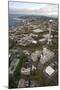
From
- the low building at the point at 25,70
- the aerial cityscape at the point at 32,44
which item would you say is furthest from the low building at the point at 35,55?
the low building at the point at 25,70

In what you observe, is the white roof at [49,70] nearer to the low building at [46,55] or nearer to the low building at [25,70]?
the low building at [46,55]

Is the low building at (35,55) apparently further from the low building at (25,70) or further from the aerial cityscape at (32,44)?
the low building at (25,70)

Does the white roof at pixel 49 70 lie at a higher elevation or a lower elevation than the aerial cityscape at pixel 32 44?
lower

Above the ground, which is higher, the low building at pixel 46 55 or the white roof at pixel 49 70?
the low building at pixel 46 55

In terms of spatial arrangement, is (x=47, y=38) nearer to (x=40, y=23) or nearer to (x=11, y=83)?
(x=40, y=23)

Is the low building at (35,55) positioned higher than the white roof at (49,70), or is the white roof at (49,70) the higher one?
the low building at (35,55)

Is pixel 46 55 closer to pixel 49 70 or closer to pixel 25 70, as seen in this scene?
pixel 49 70

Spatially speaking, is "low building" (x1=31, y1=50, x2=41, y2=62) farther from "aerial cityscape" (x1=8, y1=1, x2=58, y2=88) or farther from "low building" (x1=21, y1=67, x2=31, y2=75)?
"low building" (x1=21, y1=67, x2=31, y2=75)

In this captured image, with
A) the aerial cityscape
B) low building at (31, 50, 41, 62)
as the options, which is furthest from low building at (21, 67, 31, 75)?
low building at (31, 50, 41, 62)
